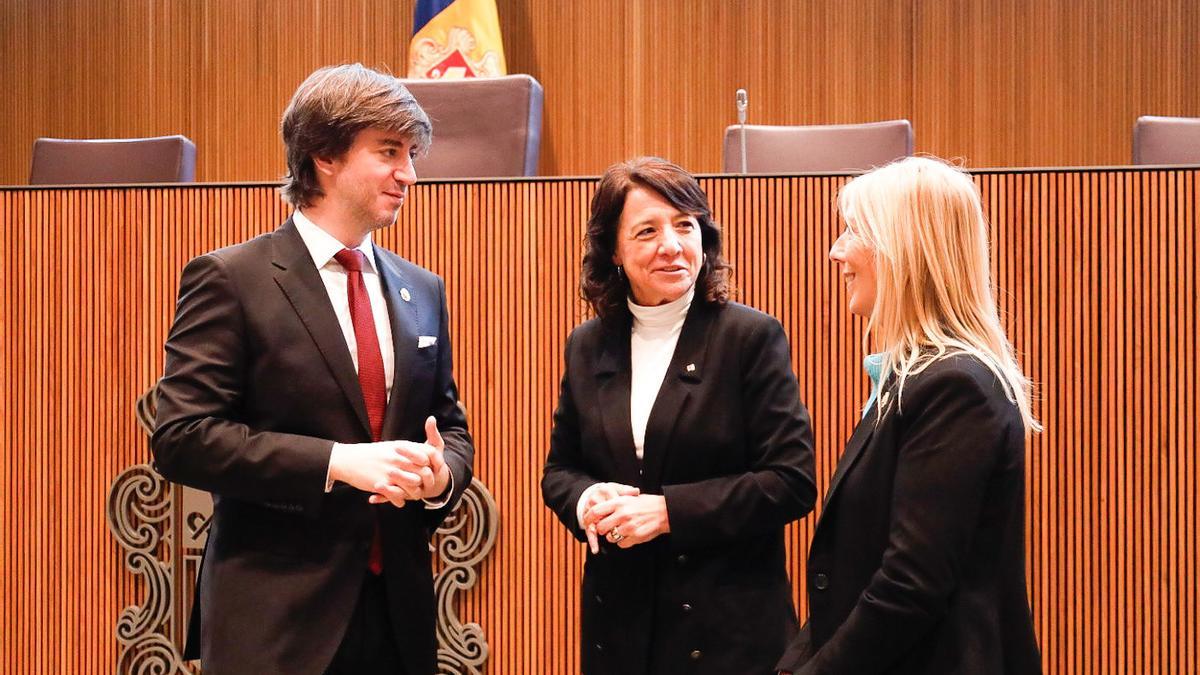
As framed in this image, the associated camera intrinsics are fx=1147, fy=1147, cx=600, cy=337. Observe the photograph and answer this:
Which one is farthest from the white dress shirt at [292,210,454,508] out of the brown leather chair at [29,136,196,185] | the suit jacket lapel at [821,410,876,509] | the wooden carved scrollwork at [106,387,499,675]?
the brown leather chair at [29,136,196,185]

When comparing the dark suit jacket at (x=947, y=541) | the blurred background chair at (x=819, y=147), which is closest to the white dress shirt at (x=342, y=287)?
the dark suit jacket at (x=947, y=541)

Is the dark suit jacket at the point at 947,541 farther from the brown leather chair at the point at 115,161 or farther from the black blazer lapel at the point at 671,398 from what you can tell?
the brown leather chair at the point at 115,161

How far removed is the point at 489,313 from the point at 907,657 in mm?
1916

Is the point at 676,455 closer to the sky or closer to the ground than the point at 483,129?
closer to the ground

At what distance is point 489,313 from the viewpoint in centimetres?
319

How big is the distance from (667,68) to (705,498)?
12.5 ft

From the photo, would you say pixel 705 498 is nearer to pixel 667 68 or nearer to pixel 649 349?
pixel 649 349

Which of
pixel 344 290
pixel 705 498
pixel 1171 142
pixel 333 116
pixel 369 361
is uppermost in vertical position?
pixel 1171 142

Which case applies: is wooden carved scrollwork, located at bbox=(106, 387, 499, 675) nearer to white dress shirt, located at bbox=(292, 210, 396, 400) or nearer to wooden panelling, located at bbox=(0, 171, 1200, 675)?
wooden panelling, located at bbox=(0, 171, 1200, 675)

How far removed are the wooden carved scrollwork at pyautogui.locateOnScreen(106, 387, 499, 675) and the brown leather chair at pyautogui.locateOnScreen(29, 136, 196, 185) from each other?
148 cm

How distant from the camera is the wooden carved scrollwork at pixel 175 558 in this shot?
3.12 m

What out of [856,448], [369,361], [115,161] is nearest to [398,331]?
[369,361]

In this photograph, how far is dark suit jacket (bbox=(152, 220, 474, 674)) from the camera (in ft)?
5.67

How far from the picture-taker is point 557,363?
10.4ft
